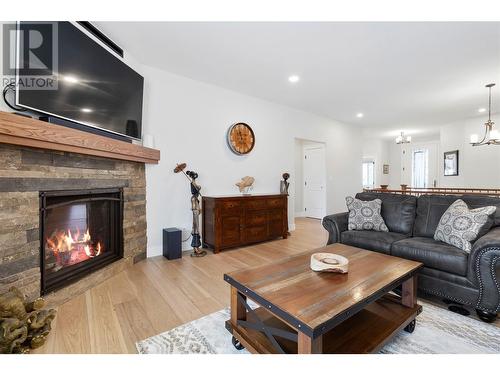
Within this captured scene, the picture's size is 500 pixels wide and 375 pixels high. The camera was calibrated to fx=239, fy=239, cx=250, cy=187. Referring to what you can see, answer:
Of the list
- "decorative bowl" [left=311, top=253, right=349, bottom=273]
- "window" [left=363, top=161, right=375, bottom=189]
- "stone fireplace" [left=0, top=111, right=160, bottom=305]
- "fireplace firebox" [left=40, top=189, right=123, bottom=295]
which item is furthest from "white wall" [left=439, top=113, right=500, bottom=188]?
"fireplace firebox" [left=40, top=189, right=123, bottom=295]

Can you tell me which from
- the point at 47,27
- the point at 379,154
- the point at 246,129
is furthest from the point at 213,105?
the point at 379,154

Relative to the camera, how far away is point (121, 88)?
8.43ft

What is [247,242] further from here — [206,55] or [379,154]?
[379,154]

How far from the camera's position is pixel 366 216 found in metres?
2.89

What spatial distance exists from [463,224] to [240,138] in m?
3.11

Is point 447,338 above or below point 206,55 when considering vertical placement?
below

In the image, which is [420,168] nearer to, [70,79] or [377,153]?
[377,153]

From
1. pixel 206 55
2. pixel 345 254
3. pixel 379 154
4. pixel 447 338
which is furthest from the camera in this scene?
pixel 379 154

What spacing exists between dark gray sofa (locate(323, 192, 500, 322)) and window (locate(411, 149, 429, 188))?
21.4 ft

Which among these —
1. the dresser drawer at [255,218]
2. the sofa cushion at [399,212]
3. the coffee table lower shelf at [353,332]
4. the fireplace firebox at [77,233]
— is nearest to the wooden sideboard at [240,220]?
the dresser drawer at [255,218]

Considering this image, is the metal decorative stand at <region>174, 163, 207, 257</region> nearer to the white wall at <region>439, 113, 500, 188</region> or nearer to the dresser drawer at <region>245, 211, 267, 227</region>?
the dresser drawer at <region>245, 211, 267, 227</region>

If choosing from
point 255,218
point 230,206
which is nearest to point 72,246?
point 230,206

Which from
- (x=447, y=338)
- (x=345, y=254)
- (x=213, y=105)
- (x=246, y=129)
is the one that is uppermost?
(x=213, y=105)
